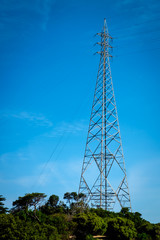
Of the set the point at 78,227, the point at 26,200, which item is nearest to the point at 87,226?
the point at 78,227

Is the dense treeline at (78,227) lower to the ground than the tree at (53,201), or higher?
lower

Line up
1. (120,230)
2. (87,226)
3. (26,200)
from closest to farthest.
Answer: (120,230) < (87,226) < (26,200)

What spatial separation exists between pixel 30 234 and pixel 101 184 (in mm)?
14280

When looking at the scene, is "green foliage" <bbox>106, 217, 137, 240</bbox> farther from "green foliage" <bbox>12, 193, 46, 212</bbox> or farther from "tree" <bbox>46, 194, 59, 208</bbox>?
"tree" <bbox>46, 194, 59, 208</bbox>

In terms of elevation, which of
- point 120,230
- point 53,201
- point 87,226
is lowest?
point 120,230

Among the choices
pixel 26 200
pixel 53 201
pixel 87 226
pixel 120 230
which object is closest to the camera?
pixel 120 230

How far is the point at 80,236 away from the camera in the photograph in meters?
35.7

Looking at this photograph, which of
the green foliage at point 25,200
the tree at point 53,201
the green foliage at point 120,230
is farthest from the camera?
the tree at point 53,201

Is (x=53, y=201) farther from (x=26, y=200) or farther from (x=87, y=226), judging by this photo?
(x=87, y=226)

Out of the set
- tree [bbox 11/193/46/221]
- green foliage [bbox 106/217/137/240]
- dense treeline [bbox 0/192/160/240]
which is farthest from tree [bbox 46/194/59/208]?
green foliage [bbox 106/217/137/240]

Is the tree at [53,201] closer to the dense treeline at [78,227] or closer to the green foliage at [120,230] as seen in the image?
the dense treeline at [78,227]

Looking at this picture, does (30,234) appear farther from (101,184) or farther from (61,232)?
(101,184)

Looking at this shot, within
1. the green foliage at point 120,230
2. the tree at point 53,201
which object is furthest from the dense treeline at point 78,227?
the tree at point 53,201

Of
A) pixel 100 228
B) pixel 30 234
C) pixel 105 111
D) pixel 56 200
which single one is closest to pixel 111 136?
pixel 105 111
